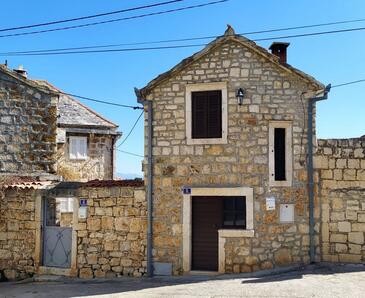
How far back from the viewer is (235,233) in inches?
393

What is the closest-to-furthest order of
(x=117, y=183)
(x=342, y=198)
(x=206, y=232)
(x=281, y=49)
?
(x=342, y=198)
(x=206, y=232)
(x=117, y=183)
(x=281, y=49)

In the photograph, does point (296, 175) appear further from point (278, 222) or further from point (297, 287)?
point (297, 287)

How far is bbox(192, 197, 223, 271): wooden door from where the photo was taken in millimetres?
10312

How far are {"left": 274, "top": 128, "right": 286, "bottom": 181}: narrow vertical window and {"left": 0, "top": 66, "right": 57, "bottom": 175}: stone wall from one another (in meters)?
7.79

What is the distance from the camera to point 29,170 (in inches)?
516

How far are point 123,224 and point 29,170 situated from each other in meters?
4.61

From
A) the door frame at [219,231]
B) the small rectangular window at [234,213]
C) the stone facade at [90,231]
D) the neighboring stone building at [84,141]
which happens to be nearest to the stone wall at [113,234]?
the stone facade at [90,231]

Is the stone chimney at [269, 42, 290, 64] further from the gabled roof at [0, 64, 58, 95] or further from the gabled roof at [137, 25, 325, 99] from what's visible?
the gabled roof at [0, 64, 58, 95]

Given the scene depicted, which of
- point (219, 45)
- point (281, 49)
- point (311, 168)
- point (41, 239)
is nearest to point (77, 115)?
point (41, 239)

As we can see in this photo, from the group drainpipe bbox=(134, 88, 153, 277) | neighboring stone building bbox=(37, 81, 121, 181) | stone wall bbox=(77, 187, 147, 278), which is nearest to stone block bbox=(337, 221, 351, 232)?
drainpipe bbox=(134, 88, 153, 277)

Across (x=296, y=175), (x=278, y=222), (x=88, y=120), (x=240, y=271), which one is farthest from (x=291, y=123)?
(x=88, y=120)

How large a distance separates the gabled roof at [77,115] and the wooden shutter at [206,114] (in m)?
9.34

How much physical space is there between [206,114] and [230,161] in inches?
57.8

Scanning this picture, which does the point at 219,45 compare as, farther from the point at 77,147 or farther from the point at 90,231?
the point at 77,147
